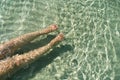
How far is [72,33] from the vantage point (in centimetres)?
633

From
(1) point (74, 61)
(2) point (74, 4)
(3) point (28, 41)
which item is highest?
(2) point (74, 4)

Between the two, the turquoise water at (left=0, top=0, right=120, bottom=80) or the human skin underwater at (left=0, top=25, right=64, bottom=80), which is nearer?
the human skin underwater at (left=0, top=25, right=64, bottom=80)

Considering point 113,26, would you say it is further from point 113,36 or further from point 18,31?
point 18,31

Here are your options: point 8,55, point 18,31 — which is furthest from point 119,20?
point 8,55

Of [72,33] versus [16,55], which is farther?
[72,33]

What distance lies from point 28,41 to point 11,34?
679 millimetres

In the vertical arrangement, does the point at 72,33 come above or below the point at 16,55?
above

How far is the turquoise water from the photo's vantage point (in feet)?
18.4

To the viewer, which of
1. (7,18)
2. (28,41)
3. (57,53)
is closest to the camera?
(28,41)

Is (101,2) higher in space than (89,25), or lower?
higher

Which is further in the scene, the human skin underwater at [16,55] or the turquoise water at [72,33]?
the turquoise water at [72,33]

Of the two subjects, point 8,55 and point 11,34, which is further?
point 11,34

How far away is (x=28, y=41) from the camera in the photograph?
551 cm

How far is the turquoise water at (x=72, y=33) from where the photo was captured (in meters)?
5.62
